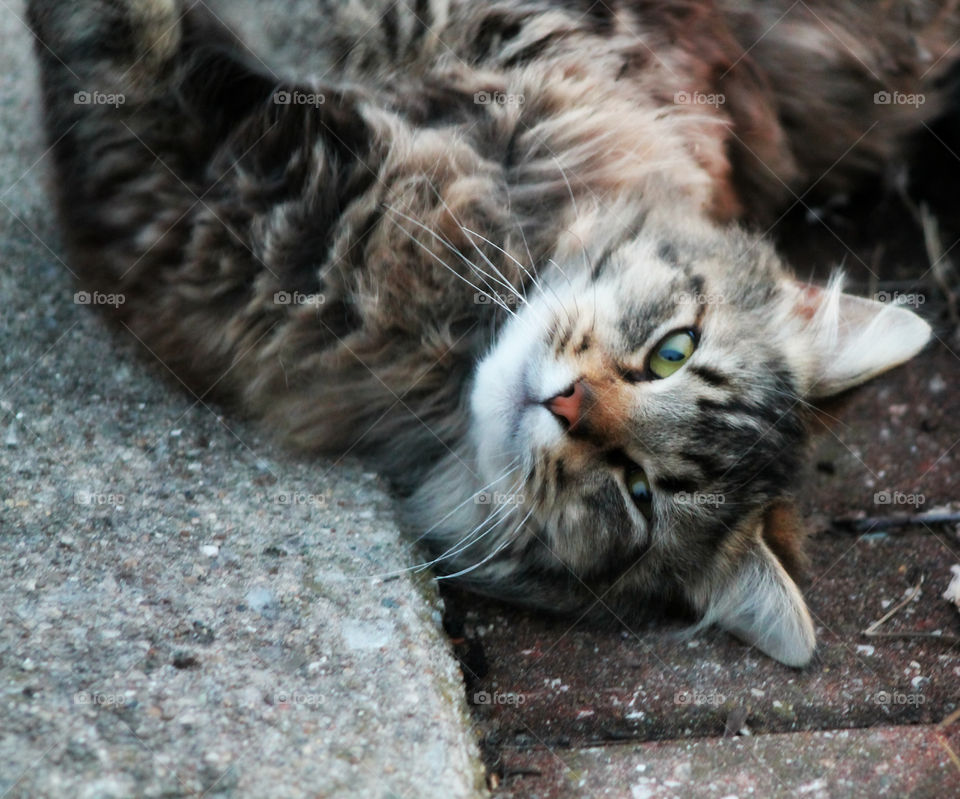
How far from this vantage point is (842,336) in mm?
2242

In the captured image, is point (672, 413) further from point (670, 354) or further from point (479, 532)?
point (479, 532)

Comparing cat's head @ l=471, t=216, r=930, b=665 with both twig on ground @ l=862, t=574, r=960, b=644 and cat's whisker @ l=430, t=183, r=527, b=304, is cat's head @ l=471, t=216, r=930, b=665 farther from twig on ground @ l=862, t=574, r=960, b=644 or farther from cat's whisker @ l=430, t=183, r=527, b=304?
twig on ground @ l=862, t=574, r=960, b=644

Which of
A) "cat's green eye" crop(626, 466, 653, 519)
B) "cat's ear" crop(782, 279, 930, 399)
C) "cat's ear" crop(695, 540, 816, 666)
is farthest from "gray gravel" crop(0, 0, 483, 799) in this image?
"cat's ear" crop(782, 279, 930, 399)

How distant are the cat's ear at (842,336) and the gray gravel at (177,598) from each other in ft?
3.09

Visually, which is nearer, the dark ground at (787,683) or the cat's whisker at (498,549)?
the dark ground at (787,683)

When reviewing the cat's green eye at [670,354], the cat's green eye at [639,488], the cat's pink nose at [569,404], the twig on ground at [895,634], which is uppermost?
the cat's green eye at [670,354]

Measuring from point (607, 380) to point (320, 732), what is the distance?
2.84 feet

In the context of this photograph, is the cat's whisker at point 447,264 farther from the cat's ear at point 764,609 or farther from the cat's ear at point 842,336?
the cat's ear at point 764,609

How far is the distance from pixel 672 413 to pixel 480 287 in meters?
0.49

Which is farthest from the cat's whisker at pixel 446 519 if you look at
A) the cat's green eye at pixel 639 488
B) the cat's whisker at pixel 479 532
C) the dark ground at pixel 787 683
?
the cat's green eye at pixel 639 488

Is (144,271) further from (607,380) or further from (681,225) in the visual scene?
(681,225)

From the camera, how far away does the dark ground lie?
1858mm

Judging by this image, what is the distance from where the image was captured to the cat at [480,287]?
2100 mm

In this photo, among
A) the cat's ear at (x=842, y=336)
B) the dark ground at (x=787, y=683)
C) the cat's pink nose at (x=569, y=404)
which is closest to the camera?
the dark ground at (x=787, y=683)
